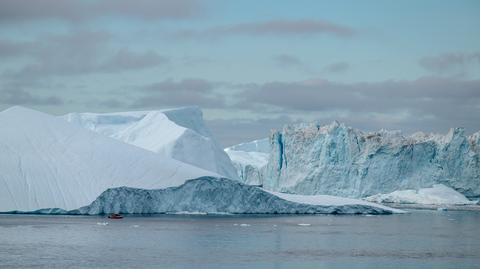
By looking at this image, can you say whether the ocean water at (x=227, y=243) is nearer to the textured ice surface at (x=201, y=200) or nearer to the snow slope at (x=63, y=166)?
the textured ice surface at (x=201, y=200)

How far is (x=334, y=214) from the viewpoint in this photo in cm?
5944

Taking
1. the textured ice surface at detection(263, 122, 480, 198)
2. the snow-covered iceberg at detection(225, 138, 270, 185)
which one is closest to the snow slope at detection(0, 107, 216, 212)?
the textured ice surface at detection(263, 122, 480, 198)

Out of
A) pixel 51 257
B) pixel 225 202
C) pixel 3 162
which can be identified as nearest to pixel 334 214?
pixel 225 202

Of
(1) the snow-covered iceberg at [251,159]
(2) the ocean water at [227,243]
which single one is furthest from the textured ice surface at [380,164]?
(2) the ocean water at [227,243]

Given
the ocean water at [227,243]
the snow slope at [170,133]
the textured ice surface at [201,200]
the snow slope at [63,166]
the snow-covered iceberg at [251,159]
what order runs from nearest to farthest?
the ocean water at [227,243] → the snow slope at [63,166] → the textured ice surface at [201,200] → the snow slope at [170,133] → the snow-covered iceberg at [251,159]

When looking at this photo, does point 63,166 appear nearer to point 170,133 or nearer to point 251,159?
point 170,133

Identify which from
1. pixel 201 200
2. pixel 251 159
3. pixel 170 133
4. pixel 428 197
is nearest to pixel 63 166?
pixel 201 200

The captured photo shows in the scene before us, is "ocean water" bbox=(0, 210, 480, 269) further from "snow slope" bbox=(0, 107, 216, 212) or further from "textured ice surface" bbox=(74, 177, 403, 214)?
"snow slope" bbox=(0, 107, 216, 212)

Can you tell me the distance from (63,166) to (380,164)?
34.7 meters

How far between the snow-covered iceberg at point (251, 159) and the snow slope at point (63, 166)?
28461 millimetres

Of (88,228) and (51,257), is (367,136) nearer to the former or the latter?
(88,228)

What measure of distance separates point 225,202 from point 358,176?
27.4 metres

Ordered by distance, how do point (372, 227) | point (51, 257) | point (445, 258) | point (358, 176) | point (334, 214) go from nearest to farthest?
point (51, 257) → point (445, 258) → point (372, 227) → point (334, 214) → point (358, 176)

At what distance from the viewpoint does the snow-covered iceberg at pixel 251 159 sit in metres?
88.6
